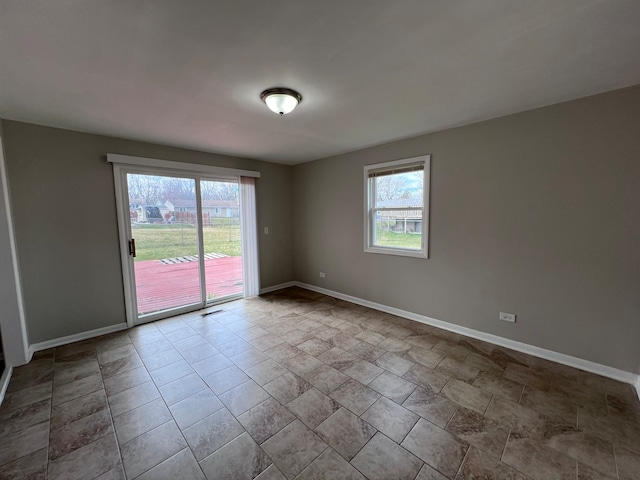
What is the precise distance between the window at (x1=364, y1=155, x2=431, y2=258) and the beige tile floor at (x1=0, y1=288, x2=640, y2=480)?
1281 millimetres

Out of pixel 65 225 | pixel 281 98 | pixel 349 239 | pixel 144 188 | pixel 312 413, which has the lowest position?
pixel 312 413

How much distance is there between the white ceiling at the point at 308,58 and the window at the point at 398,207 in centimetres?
85

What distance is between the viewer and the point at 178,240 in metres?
3.85

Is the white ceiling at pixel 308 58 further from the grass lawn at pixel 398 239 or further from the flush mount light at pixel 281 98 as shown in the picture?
the grass lawn at pixel 398 239

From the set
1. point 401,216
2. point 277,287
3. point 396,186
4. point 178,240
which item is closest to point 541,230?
point 401,216

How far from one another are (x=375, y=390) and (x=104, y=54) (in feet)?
10.2

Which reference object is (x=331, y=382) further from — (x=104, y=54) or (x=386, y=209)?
(x=104, y=54)

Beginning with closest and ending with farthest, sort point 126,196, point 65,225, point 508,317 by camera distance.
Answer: point 508,317 → point 65,225 → point 126,196

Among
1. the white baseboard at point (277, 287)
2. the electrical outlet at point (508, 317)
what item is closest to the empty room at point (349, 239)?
the electrical outlet at point (508, 317)

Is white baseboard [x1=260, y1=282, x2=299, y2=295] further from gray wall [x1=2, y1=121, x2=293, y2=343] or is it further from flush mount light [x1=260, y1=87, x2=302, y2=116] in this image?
flush mount light [x1=260, y1=87, x2=302, y2=116]

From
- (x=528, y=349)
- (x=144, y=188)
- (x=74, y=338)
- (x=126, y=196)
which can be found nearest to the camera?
(x=528, y=349)

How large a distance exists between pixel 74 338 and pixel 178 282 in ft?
4.14

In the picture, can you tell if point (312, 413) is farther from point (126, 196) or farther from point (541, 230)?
point (126, 196)

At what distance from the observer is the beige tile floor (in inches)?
60.7
